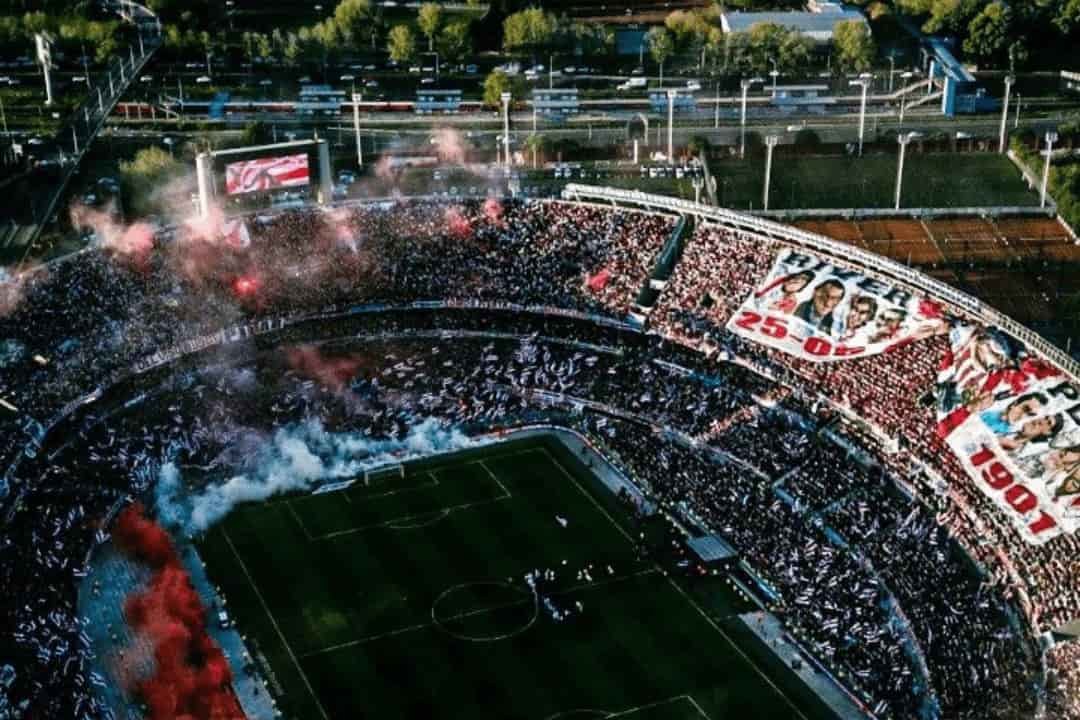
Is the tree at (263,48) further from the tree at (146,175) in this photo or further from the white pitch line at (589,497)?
the white pitch line at (589,497)

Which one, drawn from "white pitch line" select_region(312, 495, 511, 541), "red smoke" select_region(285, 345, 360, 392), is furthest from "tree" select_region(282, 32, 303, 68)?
"white pitch line" select_region(312, 495, 511, 541)

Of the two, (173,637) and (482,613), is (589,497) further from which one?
(173,637)

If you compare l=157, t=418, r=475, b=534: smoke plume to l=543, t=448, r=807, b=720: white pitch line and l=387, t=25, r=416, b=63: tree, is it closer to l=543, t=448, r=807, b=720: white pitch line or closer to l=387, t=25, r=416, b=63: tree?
l=543, t=448, r=807, b=720: white pitch line

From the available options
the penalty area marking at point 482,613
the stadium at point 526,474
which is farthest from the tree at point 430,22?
the penalty area marking at point 482,613

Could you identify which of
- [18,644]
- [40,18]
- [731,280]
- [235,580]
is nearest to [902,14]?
[731,280]

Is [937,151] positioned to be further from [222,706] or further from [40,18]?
[40,18]
